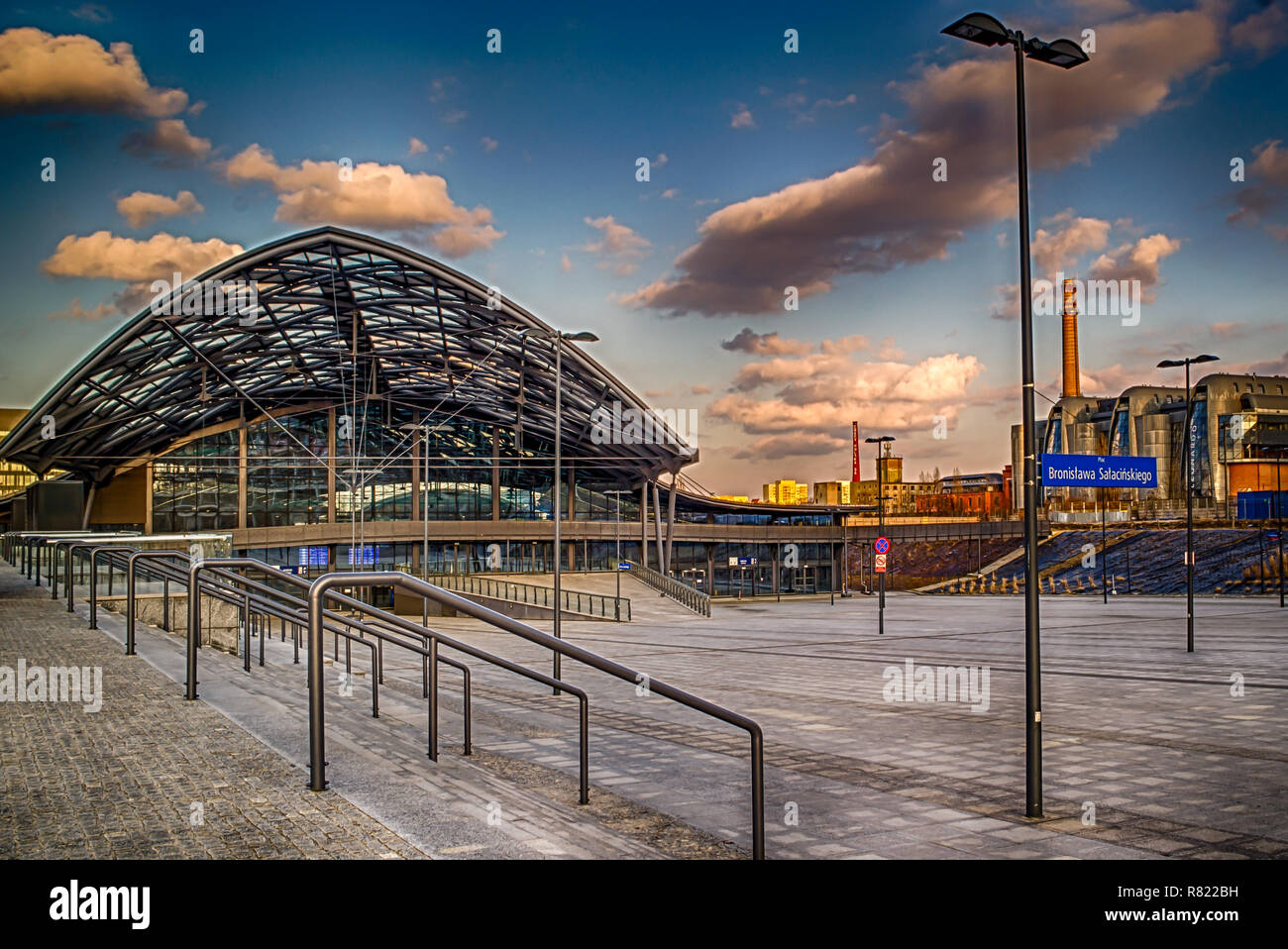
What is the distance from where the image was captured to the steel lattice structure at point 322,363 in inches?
1574

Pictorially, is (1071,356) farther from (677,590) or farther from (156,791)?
(156,791)

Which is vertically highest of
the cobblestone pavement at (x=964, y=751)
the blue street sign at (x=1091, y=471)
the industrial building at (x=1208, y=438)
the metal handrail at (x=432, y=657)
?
the industrial building at (x=1208, y=438)

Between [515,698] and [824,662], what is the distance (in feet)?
28.1

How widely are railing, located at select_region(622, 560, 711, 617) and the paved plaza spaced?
24.7m

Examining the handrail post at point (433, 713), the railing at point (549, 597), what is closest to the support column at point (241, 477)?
the railing at point (549, 597)

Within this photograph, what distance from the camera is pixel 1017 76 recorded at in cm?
835

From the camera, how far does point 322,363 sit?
52.6 meters

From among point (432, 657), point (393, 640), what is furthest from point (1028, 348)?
point (393, 640)

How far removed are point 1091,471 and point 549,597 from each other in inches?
1297

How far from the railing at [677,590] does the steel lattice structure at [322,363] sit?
662cm

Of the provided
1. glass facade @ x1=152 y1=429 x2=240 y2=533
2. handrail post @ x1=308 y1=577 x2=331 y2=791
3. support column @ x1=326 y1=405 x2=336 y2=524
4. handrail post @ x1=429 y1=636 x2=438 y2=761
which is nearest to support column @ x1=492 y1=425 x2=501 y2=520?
support column @ x1=326 y1=405 x2=336 y2=524

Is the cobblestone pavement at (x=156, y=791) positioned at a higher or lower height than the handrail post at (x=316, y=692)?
lower

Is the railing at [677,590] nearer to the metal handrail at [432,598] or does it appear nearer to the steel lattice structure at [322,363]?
the steel lattice structure at [322,363]
